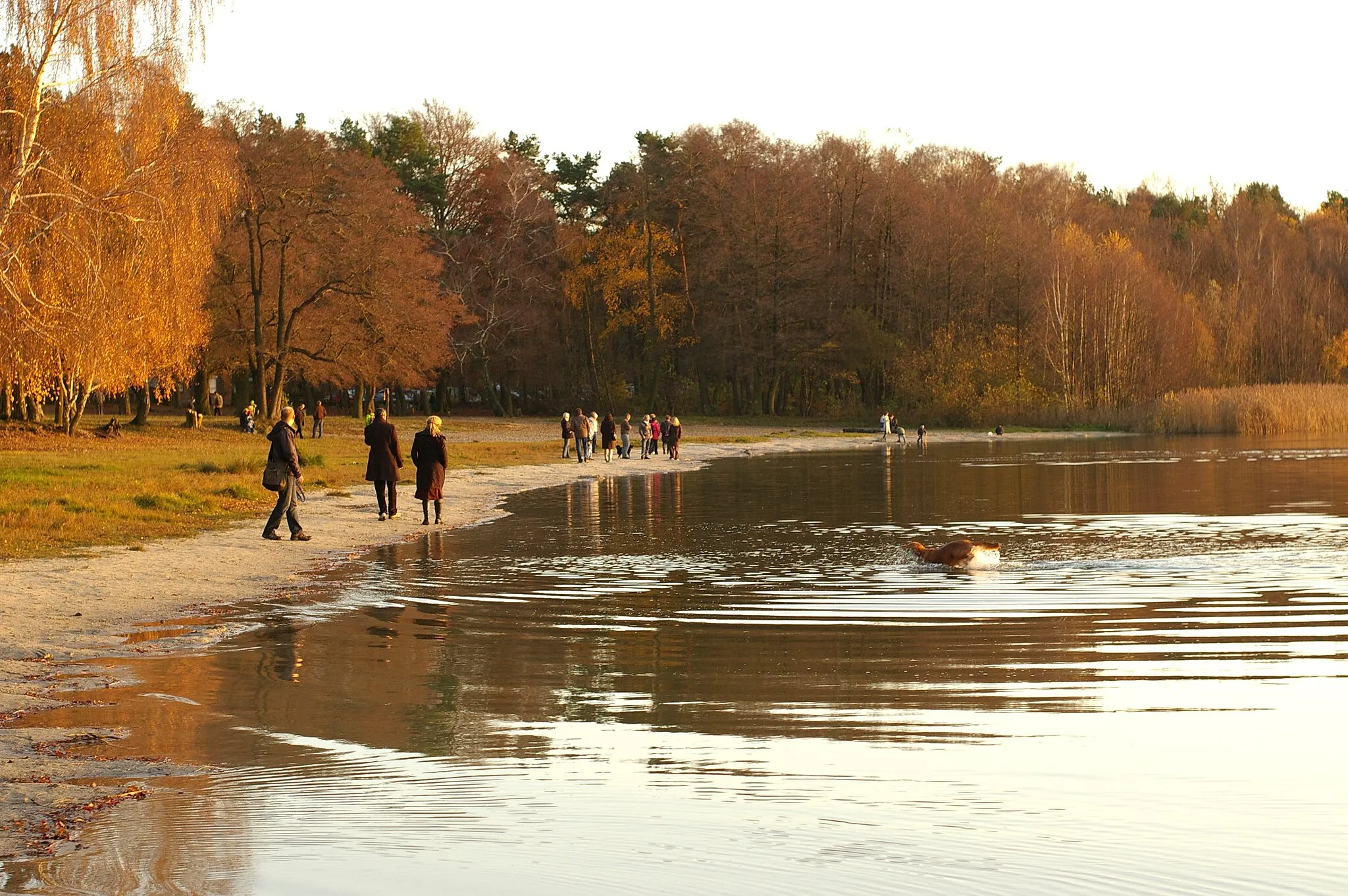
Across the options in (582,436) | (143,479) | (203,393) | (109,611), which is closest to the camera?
(109,611)

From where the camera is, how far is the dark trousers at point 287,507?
21.5 meters

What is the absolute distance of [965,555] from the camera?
59.3ft

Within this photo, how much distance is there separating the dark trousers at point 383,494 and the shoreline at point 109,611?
1.18ft

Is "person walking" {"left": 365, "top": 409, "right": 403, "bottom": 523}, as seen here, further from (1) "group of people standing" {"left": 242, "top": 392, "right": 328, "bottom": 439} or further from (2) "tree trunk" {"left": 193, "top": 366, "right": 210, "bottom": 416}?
(2) "tree trunk" {"left": 193, "top": 366, "right": 210, "bottom": 416}

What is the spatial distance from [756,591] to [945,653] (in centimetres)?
474

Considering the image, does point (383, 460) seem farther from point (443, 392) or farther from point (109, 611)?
point (443, 392)

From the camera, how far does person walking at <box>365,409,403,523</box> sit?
25.0 m

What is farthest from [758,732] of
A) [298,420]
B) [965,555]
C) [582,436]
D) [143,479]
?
[298,420]

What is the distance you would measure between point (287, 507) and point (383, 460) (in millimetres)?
3779

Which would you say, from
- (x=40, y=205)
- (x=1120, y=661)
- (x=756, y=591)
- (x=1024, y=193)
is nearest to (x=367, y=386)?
(x=1024, y=193)

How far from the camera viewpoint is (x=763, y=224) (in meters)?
86.9

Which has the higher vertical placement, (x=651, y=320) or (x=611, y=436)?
(x=651, y=320)

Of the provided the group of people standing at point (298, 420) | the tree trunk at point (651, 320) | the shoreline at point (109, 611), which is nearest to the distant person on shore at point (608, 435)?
the group of people standing at point (298, 420)

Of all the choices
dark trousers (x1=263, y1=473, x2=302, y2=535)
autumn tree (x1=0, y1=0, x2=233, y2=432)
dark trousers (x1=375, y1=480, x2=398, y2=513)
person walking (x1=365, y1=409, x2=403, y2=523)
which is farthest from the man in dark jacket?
autumn tree (x1=0, y1=0, x2=233, y2=432)
